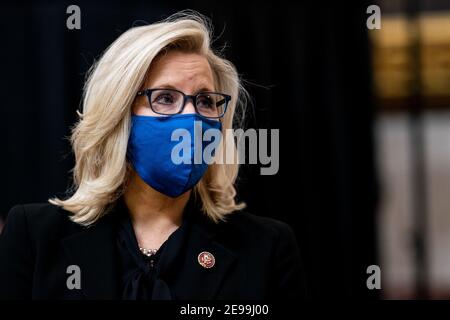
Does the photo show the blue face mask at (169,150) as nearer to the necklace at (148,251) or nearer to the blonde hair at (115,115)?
the blonde hair at (115,115)

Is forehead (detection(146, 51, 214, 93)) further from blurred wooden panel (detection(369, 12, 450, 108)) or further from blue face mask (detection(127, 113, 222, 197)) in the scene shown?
blurred wooden panel (detection(369, 12, 450, 108))

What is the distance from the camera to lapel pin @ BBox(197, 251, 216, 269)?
2.01 m

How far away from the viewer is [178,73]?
199cm

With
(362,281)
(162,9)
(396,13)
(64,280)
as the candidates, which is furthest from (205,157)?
(396,13)

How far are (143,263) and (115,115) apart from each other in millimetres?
381

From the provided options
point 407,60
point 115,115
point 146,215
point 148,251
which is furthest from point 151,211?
point 407,60

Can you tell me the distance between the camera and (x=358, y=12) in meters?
3.76

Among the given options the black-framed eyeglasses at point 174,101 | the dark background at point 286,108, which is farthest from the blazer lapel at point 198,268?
the dark background at point 286,108

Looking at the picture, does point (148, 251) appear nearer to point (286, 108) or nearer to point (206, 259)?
point (206, 259)

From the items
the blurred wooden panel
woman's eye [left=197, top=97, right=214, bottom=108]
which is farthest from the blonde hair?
the blurred wooden panel

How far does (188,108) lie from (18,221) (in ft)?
1.73

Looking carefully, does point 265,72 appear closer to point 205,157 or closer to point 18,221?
point 205,157

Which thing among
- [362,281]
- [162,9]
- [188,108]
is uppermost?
[162,9]

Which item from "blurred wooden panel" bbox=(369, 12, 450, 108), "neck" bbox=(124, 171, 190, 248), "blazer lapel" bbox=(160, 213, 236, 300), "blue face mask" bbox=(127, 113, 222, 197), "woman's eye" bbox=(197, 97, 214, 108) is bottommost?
"blazer lapel" bbox=(160, 213, 236, 300)
